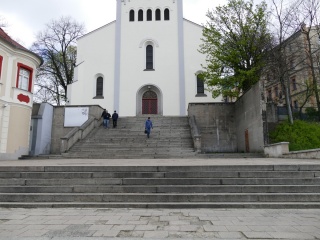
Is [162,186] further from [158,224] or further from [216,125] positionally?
[216,125]

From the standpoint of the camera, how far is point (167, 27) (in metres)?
28.4

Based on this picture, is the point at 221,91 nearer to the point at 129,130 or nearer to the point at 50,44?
the point at 129,130

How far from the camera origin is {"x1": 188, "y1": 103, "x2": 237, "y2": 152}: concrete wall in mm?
19922

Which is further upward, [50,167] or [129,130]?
[129,130]

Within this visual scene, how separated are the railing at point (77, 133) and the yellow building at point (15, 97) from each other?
314 cm

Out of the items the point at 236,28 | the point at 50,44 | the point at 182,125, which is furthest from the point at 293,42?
the point at 50,44

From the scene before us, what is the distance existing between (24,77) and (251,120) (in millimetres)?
14838

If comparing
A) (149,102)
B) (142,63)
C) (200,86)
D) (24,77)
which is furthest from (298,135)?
(24,77)

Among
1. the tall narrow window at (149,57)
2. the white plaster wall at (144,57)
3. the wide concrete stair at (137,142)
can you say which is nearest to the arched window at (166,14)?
the white plaster wall at (144,57)

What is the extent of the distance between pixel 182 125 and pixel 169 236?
1615 cm

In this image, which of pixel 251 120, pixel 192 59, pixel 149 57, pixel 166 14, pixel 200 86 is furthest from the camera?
pixel 166 14

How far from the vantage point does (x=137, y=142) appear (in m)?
17.3

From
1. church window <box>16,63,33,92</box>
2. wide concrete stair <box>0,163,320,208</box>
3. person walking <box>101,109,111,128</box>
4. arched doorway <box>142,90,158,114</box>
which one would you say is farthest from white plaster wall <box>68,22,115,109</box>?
wide concrete stair <box>0,163,320,208</box>

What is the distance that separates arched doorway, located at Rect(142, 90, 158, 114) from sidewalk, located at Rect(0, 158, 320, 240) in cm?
2124
